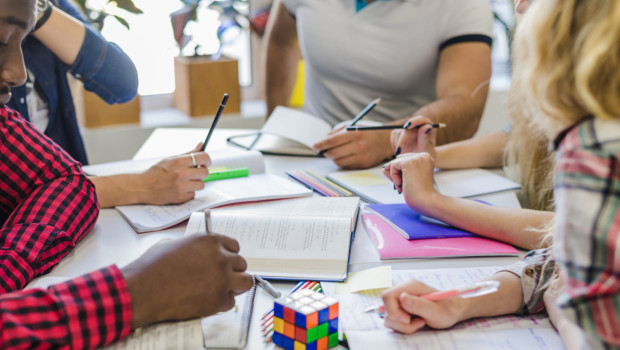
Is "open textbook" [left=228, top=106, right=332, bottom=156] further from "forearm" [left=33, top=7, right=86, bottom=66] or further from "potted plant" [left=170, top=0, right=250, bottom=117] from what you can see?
"potted plant" [left=170, top=0, right=250, bottom=117]

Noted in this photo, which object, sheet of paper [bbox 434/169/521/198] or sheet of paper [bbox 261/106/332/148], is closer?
sheet of paper [bbox 434/169/521/198]

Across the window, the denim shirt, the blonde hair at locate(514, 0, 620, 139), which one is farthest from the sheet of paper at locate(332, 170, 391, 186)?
the window

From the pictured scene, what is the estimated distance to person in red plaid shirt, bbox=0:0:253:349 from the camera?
0.71m

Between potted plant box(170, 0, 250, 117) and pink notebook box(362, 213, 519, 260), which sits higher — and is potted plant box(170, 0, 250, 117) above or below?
below

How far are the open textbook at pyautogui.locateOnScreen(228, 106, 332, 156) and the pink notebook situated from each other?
575 mm

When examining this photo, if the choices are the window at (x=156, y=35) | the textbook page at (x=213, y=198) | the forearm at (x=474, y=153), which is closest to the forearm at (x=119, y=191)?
the textbook page at (x=213, y=198)

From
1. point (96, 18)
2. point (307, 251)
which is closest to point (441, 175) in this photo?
point (307, 251)

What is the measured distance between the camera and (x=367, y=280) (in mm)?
900

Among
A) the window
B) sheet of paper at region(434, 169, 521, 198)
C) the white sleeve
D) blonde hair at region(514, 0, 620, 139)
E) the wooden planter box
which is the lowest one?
the wooden planter box

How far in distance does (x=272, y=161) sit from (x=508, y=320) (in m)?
0.89

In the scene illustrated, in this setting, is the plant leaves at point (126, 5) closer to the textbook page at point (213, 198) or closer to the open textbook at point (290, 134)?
the open textbook at point (290, 134)

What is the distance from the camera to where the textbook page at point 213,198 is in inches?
45.3

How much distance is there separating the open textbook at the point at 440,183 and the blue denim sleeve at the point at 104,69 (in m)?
0.63

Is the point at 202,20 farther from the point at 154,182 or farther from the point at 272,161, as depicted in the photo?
the point at 154,182
